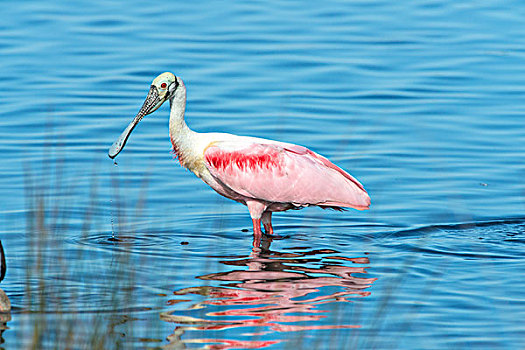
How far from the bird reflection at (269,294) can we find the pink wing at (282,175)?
46cm

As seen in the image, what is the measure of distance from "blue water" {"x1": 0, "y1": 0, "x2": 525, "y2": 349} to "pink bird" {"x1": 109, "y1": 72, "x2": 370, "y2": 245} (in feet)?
0.96

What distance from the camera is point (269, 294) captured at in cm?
939

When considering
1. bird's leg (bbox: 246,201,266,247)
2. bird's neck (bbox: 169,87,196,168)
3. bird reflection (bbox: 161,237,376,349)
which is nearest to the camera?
bird reflection (bbox: 161,237,376,349)

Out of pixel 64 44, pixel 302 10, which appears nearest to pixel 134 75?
pixel 64 44

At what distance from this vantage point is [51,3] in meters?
22.0

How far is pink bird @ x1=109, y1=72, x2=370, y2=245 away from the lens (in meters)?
11.2

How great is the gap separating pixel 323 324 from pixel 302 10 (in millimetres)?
13882

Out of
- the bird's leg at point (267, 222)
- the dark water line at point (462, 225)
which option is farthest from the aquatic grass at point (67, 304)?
the dark water line at point (462, 225)

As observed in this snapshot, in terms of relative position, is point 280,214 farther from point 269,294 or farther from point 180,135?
point 269,294

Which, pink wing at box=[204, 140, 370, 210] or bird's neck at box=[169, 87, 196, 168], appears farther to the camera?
bird's neck at box=[169, 87, 196, 168]

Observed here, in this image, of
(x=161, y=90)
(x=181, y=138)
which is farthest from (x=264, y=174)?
(x=161, y=90)

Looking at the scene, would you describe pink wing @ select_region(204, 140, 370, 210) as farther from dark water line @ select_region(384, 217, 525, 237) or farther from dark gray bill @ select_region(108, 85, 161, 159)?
dark gray bill @ select_region(108, 85, 161, 159)

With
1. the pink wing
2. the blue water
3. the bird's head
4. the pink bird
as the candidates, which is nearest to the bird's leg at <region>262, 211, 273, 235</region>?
the pink bird

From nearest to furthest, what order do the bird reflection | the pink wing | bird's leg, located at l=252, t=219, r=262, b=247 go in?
the bird reflection, bird's leg, located at l=252, t=219, r=262, b=247, the pink wing
